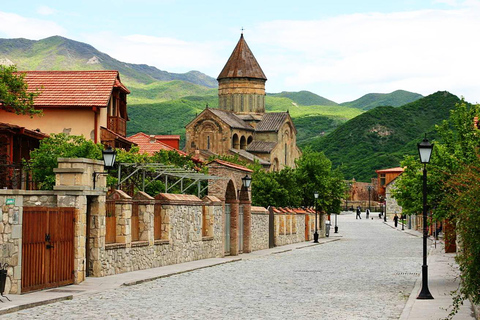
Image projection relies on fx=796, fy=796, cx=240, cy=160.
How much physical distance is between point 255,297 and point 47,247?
4509 millimetres

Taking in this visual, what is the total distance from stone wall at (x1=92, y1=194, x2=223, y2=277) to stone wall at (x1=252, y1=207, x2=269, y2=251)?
6063mm

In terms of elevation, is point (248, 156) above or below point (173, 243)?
above

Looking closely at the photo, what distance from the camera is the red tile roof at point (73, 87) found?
1485 inches

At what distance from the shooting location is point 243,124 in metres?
104

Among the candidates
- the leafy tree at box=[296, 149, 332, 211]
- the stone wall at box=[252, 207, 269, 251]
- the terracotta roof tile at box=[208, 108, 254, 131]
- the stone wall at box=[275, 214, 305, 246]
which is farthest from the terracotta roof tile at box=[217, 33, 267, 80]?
the stone wall at box=[252, 207, 269, 251]

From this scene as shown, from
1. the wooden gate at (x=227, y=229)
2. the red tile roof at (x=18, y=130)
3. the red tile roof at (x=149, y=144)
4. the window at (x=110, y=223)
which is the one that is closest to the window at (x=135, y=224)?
the window at (x=110, y=223)

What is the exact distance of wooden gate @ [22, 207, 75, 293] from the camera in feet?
52.4

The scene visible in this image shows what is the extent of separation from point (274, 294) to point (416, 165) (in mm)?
7379

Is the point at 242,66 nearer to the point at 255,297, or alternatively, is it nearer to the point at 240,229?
Answer: the point at 240,229

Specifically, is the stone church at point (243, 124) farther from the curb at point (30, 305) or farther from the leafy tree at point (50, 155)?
the curb at point (30, 305)

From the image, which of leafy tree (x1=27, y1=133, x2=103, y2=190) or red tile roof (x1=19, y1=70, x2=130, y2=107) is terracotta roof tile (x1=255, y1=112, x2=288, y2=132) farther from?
leafy tree (x1=27, y1=133, x2=103, y2=190)

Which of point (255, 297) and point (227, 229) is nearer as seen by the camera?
point (255, 297)

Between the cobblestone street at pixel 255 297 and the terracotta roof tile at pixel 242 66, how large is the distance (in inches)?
3129

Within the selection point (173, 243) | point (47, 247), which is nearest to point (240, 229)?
point (173, 243)
